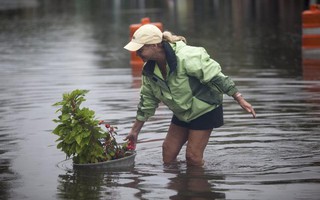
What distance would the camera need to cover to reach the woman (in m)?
9.52

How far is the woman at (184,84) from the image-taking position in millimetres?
9523

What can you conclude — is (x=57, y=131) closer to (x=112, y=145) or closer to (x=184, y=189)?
(x=112, y=145)

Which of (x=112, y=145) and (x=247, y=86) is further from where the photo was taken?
(x=247, y=86)

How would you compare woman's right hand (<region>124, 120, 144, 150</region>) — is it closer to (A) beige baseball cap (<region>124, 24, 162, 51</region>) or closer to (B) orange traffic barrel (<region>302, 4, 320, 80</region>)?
(A) beige baseball cap (<region>124, 24, 162, 51</region>)

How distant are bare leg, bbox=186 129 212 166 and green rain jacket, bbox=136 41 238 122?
7.2 inches

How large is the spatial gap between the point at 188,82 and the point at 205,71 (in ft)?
0.85

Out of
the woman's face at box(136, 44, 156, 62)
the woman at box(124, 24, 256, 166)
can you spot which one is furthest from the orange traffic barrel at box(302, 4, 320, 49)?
the woman's face at box(136, 44, 156, 62)

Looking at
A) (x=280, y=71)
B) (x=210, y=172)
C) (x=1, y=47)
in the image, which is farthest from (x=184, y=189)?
(x=1, y=47)

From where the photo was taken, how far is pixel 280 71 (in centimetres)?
1988

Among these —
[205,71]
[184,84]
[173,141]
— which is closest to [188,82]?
[184,84]

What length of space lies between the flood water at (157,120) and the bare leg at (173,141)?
6.8 inches

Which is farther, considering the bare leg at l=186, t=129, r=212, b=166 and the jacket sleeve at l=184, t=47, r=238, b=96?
the bare leg at l=186, t=129, r=212, b=166

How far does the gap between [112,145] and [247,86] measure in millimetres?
7354

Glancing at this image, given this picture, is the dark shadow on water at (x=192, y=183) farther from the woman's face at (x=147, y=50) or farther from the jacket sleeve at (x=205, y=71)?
the woman's face at (x=147, y=50)
